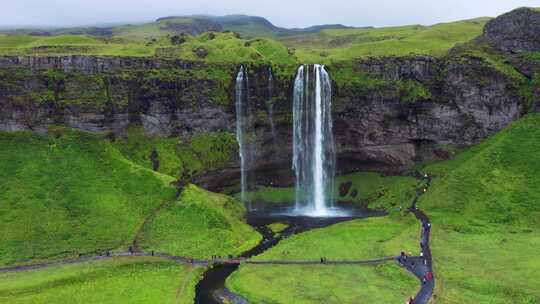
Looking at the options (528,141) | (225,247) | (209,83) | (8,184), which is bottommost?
(225,247)

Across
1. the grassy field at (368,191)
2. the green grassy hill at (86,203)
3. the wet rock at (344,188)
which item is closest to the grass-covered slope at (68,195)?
the green grassy hill at (86,203)

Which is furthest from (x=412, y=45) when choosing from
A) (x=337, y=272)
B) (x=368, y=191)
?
(x=337, y=272)

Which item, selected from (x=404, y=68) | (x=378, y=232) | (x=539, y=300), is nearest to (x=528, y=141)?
(x=404, y=68)

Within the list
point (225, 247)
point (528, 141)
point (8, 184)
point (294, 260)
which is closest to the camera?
point (294, 260)

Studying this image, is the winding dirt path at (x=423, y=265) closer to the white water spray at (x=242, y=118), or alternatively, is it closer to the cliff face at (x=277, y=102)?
the cliff face at (x=277, y=102)

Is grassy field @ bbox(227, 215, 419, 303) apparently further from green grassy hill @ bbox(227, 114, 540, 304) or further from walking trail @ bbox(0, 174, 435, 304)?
walking trail @ bbox(0, 174, 435, 304)

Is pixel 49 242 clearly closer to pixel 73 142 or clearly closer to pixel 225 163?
pixel 73 142
